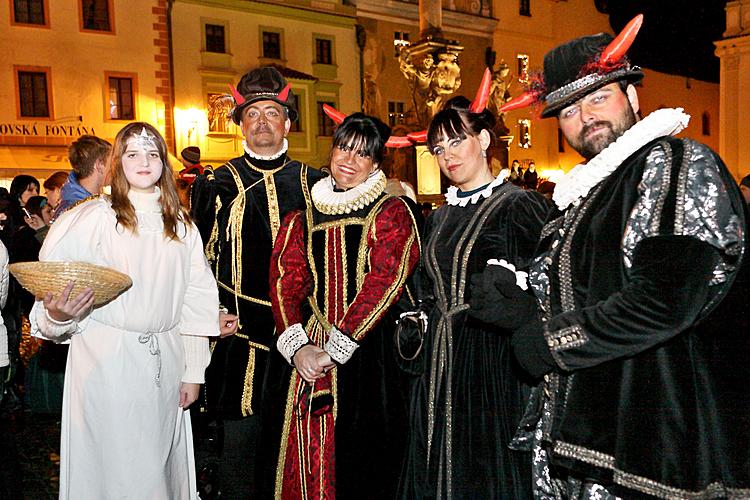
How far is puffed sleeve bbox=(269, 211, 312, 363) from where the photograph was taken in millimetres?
3250

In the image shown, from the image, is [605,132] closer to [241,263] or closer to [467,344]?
[467,344]

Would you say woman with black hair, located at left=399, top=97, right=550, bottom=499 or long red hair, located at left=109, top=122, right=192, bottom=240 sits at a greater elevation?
long red hair, located at left=109, top=122, right=192, bottom=240

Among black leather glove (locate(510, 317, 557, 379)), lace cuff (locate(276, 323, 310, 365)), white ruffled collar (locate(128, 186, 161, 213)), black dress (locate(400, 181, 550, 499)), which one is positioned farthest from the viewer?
lace cuff (locate(276, 323, 310, 365))

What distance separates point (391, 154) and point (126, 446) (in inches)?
656

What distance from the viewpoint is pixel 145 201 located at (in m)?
2.93

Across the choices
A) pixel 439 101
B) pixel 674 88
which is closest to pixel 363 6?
pixel 439 101

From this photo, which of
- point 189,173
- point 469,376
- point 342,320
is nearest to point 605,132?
point 469,376

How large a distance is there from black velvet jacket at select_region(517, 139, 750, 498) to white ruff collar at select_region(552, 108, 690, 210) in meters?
0.05

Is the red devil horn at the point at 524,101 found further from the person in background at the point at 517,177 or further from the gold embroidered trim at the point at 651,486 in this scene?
the person in background at the point at 517,177

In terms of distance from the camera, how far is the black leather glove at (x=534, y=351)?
198 centimetres

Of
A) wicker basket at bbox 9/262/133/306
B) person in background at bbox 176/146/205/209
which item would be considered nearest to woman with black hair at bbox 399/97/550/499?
wicker basket at bbox 9/262/133/306

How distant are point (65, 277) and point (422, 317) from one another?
154 cm

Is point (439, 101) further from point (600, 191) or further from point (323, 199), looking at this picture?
point (600, 191)

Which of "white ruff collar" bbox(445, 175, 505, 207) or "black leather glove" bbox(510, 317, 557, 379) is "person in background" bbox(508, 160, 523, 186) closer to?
"white ruff collar" bbox(445, 175, 505, 207)
